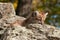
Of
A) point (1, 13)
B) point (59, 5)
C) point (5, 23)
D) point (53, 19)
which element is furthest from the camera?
point (59, 5)

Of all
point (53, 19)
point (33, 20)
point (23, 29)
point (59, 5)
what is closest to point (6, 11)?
point (33, 20)

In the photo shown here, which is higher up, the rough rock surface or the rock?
the rock

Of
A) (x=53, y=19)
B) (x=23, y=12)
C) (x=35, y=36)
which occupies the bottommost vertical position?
(x=53, y=19)

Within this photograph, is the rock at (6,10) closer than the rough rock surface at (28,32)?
No

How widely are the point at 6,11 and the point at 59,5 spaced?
370 inches

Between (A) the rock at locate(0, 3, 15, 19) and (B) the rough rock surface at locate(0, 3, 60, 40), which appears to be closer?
(B) the rough rock surface at locate(0, 3, 60, 40)

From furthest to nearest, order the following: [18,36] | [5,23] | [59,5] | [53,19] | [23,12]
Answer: [59,5], [53,19], [23,12], [5,23], [18,36]

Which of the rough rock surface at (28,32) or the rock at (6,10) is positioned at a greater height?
the rock at (6,10)

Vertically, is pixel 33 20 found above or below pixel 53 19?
above

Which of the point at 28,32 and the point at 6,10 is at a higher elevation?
the point at 6,10

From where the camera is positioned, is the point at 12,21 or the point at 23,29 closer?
the point at 23,29

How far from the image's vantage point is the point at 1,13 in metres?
3.75

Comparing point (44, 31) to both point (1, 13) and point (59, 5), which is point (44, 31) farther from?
point (59, 5)

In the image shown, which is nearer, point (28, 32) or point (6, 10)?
point (28, 32)
